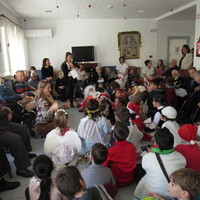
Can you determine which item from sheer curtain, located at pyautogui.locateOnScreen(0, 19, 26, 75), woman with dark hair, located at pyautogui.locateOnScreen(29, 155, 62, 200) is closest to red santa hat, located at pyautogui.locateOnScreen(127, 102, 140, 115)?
woman with dark hair, located at pyautogui.locateOnScreen(29, 155, 62, 200)

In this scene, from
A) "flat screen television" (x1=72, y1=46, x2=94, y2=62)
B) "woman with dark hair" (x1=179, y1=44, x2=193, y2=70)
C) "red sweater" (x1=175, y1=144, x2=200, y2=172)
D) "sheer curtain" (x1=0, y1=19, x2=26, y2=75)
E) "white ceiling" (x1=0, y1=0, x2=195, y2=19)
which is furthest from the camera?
"flat screen television" (x1=72, y1=46, x2=94, y2=62)

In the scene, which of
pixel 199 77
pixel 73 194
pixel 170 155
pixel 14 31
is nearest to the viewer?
pixel 73 194

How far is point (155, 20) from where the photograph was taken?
318 inches

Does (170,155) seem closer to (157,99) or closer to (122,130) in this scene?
(122,130)

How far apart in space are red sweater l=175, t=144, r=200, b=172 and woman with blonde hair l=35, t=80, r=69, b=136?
6.46ft

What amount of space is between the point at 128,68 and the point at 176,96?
3.70 metres

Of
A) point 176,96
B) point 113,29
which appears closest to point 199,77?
point 176,96

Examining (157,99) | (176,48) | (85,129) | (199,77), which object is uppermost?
(176,48)

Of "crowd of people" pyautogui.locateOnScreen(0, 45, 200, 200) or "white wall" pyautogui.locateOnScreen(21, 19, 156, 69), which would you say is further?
"white wall" pyautogui.locateOnScreen(21, 19, 156, 69)

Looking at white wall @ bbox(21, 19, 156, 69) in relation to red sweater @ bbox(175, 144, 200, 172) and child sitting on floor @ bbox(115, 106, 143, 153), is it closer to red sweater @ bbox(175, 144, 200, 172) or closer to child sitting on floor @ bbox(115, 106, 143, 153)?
child sitting on floor @ bbox(115, 106, 143, 153)

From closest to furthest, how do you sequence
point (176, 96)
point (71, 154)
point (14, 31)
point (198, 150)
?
point (198, 150) → point (71, 154) → point (176, 96) → point (14, 31)

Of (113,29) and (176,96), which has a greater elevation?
(113,29)

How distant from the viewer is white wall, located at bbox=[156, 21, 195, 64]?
8211mm

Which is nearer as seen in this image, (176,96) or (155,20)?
(176,96)
